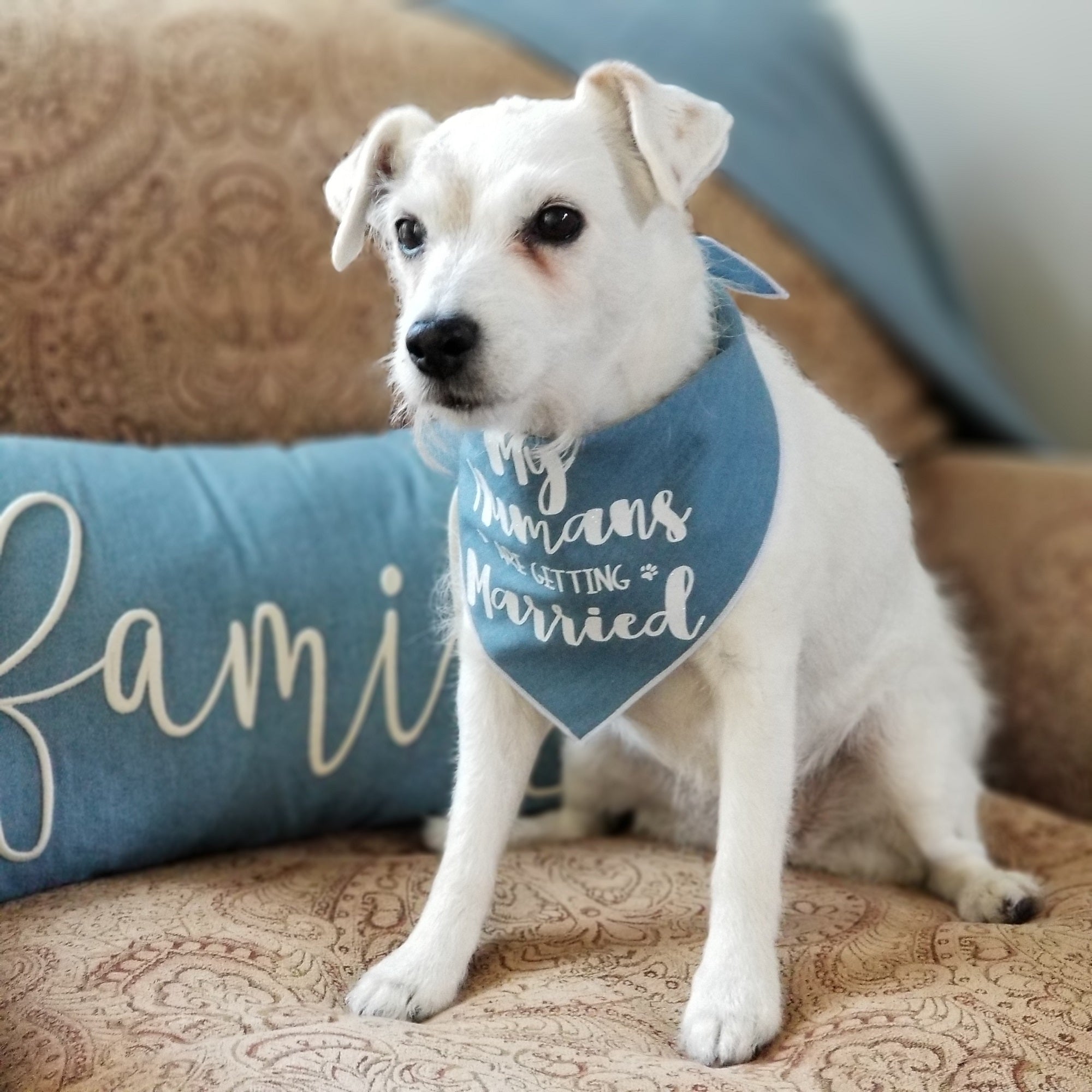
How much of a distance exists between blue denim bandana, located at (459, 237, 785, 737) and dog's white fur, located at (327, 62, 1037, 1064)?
0.03 m

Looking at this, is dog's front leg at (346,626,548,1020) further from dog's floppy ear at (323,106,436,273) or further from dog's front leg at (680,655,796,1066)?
dog's floppy ear at (323,106,436,273)

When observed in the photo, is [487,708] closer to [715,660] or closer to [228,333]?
[715,660]

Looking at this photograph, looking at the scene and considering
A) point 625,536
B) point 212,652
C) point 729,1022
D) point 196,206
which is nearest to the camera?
point 729,1022

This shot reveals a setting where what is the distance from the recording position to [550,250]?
3.00 feet

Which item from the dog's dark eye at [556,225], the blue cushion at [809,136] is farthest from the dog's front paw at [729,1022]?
the blue cushion at [809,136]

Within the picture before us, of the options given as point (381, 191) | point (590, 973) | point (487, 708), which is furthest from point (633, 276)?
point (590, 973)

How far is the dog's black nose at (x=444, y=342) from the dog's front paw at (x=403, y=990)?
453mm

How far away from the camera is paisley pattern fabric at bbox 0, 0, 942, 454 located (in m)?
1.33

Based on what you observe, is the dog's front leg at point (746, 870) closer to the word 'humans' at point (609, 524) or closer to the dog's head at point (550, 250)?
the word 'humans' at point (609, 524)

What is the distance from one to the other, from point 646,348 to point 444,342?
18 cm

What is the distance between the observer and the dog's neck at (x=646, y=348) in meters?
0.95

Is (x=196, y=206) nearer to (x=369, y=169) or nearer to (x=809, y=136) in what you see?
(x=369, y=169)

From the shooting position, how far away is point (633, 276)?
0.94 metres

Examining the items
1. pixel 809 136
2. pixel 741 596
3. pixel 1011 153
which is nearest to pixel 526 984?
pixel 741 596
